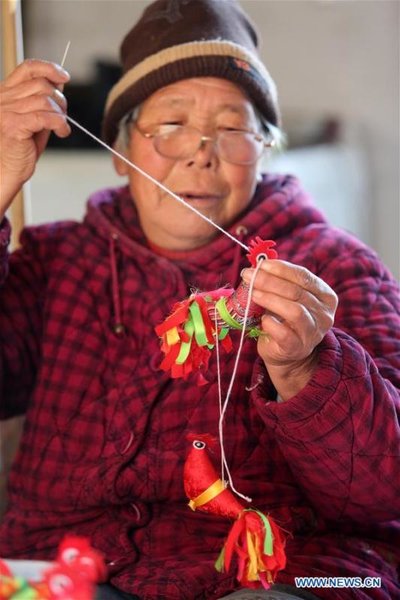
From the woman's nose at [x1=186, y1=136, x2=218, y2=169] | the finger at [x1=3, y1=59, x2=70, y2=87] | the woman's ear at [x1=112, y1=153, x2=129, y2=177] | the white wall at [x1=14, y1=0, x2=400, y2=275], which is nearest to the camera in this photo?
the finger at [x1=3, y1=59, x2=70, y2=87]

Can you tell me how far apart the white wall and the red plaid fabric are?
1353 mm

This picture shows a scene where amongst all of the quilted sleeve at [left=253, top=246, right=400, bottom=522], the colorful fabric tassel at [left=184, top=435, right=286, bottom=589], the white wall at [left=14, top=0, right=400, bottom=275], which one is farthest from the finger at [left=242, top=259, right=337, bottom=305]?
the white wall at [left=14, top=0, right=400, bottom=275]

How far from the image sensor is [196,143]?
4.44 feet

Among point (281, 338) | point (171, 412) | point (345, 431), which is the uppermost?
point (281, 338)

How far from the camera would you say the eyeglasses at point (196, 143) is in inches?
53.4

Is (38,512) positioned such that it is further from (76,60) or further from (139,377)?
(76,60)

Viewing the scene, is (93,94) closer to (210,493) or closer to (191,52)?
(191,52)

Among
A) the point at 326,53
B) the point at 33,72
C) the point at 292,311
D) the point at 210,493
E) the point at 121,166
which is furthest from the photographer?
the point at 326,53

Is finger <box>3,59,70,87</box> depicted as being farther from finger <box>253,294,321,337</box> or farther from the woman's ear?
finger <box>253,294,321,337</box>

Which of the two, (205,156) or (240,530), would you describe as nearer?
(240,530)

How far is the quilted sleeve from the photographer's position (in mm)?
1018

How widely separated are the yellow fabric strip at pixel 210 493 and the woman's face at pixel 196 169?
48 centimetres

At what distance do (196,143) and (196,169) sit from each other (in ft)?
0.14

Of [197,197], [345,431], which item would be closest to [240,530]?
[345,431]
